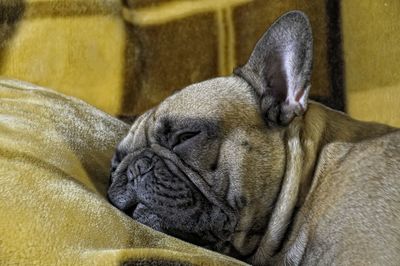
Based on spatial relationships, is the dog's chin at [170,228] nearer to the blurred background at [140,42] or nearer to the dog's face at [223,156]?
the dog's face at [223,156]

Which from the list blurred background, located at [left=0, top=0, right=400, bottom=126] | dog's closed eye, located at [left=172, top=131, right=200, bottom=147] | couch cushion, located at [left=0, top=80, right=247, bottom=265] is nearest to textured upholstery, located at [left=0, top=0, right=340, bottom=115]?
blurred background, located at [left=0, top=0, right=400, bottom=126]

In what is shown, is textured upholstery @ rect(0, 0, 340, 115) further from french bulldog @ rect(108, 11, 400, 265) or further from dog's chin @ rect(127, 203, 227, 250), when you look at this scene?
dog's chin @ rect(127, 203, 227, 250)

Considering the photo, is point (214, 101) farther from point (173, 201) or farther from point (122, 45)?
point (122, 45)

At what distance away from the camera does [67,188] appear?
1.07 metres

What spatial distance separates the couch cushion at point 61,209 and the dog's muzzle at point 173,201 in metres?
0.06

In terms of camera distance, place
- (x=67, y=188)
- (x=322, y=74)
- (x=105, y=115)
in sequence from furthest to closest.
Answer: (x=322, y=74) < (x=105, y=115) < (x=67, y=188)

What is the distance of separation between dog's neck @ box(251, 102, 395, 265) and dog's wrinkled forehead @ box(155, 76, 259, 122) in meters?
0.08

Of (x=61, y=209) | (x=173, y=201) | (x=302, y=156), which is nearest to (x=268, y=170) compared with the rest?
(x=302, y=156)

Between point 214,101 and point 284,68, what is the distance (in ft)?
0.43

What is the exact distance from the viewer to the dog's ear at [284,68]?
124cm

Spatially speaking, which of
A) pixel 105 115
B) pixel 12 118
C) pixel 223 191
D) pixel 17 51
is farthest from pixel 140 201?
pixel 17 51

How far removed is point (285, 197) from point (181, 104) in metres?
0.24

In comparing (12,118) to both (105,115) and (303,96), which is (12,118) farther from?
(303,96)

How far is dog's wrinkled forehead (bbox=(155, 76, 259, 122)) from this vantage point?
1239 millimetres
